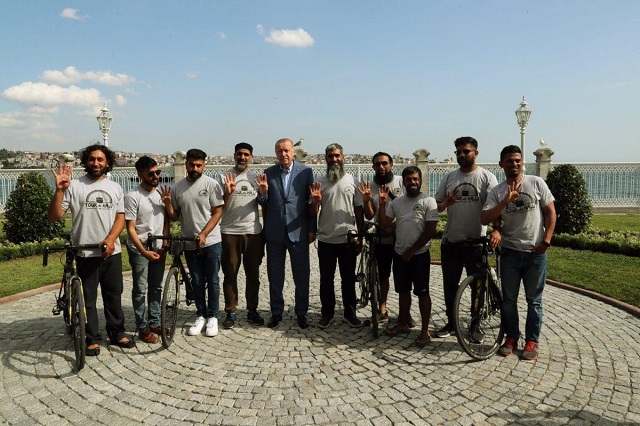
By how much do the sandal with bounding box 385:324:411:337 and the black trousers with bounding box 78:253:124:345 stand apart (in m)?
2.95

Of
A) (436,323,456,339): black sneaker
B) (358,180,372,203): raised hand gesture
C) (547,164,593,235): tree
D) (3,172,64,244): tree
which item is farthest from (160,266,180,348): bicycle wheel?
(547,164,593,235): tree

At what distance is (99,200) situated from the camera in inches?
167

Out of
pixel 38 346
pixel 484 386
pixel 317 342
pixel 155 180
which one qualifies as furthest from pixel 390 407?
pixel 38 346

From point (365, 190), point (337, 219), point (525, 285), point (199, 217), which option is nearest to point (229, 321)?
point (199, 217)

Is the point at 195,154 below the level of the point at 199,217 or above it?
above

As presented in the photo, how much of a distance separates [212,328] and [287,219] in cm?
154

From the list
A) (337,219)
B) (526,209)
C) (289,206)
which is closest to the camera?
(526,209)

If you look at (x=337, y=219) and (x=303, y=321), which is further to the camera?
(x=303, y=321)

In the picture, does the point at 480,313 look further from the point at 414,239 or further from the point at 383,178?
the point at 383,178

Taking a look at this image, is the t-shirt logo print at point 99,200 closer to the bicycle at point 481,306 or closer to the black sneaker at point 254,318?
the black sneaker at point 254,318

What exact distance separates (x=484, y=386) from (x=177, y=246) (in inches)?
132

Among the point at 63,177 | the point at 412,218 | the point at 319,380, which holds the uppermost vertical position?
the point at 63,177

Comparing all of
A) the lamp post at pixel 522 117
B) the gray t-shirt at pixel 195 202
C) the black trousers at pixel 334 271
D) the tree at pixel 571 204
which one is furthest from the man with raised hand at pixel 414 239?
the lamp post at pixel 522 117

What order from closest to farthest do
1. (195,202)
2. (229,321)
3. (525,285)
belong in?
(525,285) < (195,202) < (229,321)
